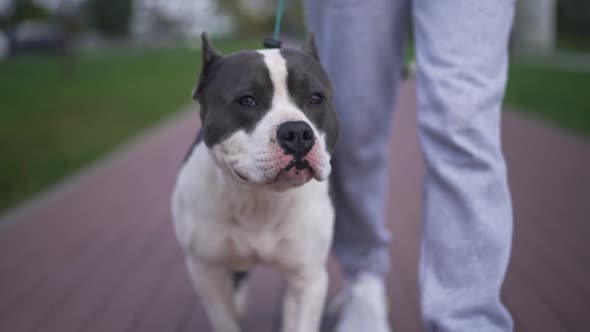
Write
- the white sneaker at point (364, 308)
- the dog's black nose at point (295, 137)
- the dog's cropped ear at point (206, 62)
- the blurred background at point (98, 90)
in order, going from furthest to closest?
1. the blurred background at point (98, 90)
2. the white sneaker at point (364, 308)
3. the dog's cropped ear at point (206, 62)
4. the dog's black nose at point (295, 137)

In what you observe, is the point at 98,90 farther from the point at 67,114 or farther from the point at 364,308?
the point at 364,308

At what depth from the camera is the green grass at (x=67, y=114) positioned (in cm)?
716

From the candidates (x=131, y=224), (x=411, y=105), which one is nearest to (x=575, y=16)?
(x=411, y=105)

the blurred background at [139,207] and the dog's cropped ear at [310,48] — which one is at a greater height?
the dog's cropped ear at [310,48]

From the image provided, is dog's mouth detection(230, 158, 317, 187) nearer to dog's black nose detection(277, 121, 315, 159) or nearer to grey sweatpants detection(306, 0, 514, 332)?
dog's black nose detection(277, 121, 315, 159)

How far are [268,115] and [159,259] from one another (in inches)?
92.8

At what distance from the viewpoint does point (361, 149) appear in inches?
113

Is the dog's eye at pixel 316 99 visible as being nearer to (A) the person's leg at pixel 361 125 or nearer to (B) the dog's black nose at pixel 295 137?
(B) the dog's black nose at pixel 295 137

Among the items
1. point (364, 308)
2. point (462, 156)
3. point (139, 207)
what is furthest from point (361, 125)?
point (139, 207)

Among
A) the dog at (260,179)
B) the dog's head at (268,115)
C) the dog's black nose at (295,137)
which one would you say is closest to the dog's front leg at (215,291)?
the dog at (260,179)

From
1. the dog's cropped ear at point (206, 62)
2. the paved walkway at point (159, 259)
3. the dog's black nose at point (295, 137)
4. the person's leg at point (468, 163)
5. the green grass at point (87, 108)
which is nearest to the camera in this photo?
the dog's black nose at point (295, 137)

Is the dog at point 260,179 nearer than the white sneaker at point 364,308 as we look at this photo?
Yes

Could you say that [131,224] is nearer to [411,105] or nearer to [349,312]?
[349,312]

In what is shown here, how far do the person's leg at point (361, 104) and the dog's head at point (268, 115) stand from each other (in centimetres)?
29
